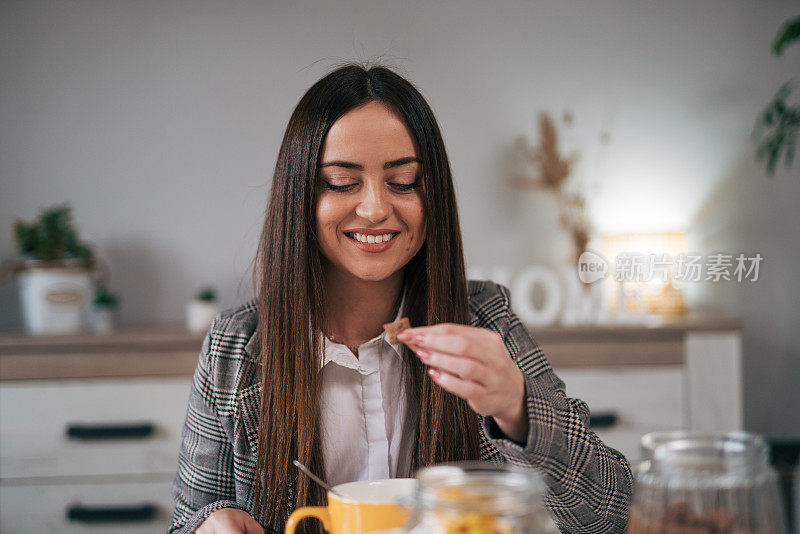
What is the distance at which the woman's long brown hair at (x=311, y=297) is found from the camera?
107 cm

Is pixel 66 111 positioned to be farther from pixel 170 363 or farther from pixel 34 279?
pixel 170 363

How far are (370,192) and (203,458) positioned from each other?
1.60 ft

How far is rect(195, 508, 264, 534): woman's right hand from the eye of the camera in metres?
0.87

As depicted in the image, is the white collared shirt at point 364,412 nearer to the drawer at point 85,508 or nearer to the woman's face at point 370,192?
the woman's face at point 370,192

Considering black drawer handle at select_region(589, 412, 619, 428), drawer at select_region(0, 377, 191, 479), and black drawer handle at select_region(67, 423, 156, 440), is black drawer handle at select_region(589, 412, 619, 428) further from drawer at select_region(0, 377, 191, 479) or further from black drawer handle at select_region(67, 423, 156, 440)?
black drawer handle at select_region(67, 423, 156, 440)

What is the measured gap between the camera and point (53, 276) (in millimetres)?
2428

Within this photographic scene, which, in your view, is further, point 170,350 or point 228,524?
point 170,350

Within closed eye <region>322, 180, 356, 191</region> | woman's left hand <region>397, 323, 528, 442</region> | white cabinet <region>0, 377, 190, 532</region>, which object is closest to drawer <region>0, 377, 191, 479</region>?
white cabinet <region>0, 377, 190, 532</region>

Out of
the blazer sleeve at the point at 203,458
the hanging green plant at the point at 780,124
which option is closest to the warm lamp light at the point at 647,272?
the hanging green plant at the point at 780,124

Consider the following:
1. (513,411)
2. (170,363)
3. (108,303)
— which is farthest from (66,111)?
(513,411)

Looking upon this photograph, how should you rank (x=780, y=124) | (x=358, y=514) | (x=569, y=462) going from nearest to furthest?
→ (x=358, y=514) < (x=569, y=462) < (x=780, y=124)

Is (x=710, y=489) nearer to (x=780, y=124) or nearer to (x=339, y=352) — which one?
(x=339, y=352)

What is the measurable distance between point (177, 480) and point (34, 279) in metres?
1.57

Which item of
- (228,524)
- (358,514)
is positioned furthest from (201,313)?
(358,514)
